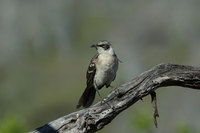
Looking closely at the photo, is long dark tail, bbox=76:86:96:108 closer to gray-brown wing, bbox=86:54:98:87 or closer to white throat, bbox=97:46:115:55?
gray-brown wing, bbox=86:54:98:87

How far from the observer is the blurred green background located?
118ft

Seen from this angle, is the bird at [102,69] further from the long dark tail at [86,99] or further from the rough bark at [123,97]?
the rough bark at [123,97]

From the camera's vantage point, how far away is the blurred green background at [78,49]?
118ft

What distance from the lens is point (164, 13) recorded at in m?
74.5

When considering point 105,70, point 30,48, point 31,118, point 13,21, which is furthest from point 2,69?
point 105,70

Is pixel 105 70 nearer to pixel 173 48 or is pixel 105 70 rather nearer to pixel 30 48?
pixel 173 48

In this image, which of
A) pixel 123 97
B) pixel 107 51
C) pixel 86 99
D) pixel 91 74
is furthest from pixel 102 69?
pixel 123 97

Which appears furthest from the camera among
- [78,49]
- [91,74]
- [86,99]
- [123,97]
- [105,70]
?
[78,49]

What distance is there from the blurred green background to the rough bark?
12.4 m

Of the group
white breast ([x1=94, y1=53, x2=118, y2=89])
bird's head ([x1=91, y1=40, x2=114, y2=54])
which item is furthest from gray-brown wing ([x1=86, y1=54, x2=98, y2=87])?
bird's head ([x1=91, y1=40, x2=114, y2=54])

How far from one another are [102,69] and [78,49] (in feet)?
195

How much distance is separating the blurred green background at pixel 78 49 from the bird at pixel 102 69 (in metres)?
9.68

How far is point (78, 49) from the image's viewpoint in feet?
236

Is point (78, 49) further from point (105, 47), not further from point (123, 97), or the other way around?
point (123, 97)
